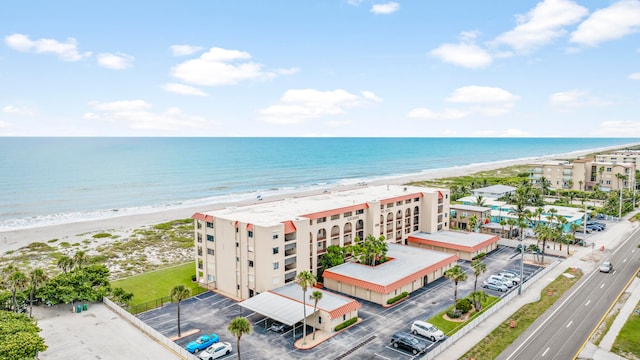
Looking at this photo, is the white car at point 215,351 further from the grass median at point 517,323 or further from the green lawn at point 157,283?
the grass median at point 517,323

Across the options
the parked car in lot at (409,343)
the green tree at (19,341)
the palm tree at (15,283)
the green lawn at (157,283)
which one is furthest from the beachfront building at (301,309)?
the palm tree at (15,283)

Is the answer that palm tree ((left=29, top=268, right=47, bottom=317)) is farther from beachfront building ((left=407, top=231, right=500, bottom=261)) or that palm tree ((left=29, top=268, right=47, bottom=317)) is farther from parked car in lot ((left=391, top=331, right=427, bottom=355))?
beachfront building ((left=407, top=231, right=500, bottom=261))

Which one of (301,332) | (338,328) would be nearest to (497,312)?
(338,328)

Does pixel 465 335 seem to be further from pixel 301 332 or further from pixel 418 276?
pixel 301 332

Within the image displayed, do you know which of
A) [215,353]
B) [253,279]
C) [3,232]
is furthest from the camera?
[3,232]

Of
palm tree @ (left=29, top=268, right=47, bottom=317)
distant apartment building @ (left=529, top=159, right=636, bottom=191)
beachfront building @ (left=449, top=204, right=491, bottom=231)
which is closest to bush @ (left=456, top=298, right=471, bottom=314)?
beachfront building @ (left=449, top=204, right=491, bottom=231)

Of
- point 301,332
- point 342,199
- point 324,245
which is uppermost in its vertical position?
point 342,199

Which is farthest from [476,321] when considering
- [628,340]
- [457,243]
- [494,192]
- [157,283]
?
[494,192]
